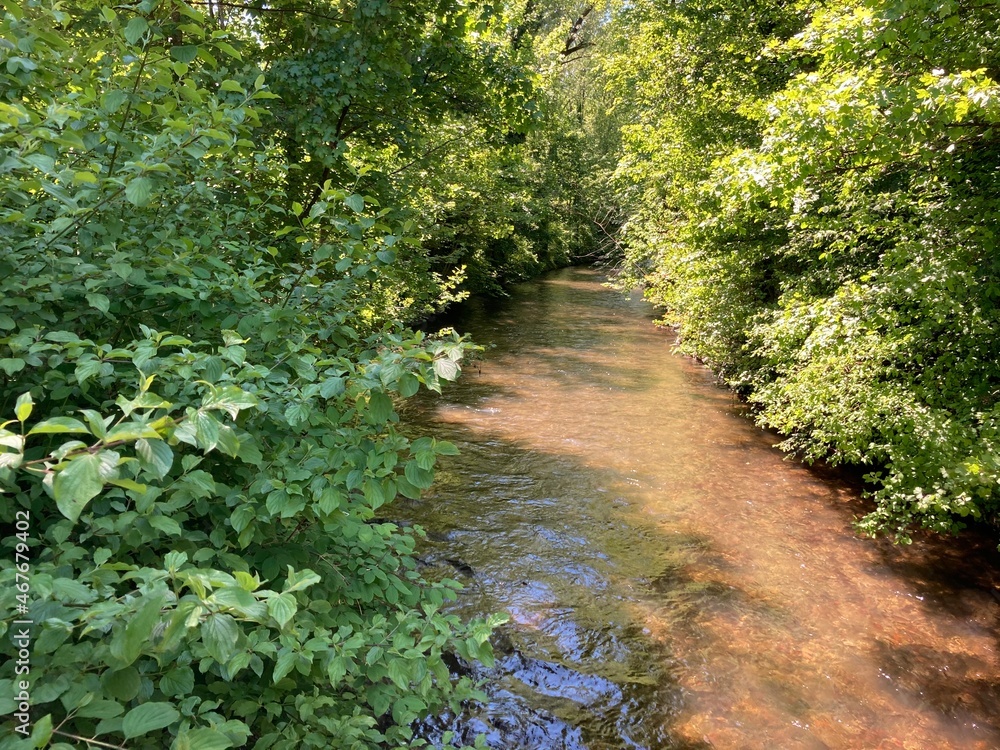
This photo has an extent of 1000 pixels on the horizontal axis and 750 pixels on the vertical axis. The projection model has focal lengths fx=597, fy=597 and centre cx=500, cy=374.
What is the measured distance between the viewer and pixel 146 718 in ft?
4.56

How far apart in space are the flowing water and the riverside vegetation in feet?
2.18

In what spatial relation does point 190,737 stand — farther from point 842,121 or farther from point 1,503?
point 842,121

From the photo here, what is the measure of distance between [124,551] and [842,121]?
203 inches

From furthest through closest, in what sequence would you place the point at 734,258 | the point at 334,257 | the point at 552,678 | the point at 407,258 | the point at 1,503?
1. the point at 734,258
2. the point at 407,258
3. the point at 552,678
4. the point at 334,257
5. the point at 1,503

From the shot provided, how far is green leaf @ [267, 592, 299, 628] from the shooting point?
1.46m

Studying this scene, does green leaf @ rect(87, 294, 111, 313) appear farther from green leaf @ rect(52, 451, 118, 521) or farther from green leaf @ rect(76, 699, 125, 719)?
green leaf @ rect(76, 699, 125, 719)

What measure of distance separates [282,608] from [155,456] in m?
0.49

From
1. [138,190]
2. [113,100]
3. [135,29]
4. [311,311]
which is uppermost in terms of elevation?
[135,29]

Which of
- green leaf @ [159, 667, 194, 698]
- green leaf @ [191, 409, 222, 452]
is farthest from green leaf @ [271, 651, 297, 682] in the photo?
green leaf @ [191, 409, 222, 452]

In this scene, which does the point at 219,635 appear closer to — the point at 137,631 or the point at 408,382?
the point at 137,631

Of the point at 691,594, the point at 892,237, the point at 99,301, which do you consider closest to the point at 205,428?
the point at 99,301

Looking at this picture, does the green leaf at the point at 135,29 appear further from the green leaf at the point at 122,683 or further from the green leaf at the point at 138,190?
the green leaf at the point at 122,683

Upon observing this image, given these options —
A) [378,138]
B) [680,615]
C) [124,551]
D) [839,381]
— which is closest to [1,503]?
[124,551]

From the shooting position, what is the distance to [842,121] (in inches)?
175
